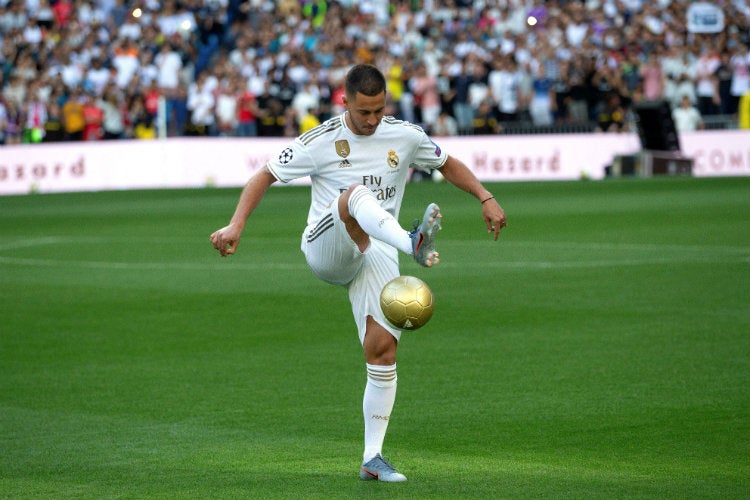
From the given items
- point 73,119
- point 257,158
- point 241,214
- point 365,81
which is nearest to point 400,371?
point 241,214

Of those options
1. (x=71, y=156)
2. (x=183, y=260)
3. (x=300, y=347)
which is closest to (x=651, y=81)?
(x=71, y=156)

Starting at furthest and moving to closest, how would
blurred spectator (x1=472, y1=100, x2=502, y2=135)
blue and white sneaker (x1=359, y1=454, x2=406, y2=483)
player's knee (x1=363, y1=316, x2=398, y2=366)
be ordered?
blurred spectator (x1=472, y1=100, x2=502, y2=135), player's knee (x1=363, y1=316, x2=398, y2=366), blue and white sneaker (x1=359, y1=454, x2=406, y2=483)

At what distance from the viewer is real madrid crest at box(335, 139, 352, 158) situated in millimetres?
7477

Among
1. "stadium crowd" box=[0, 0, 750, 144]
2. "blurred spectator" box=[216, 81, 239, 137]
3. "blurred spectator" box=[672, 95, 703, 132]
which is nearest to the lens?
"blurred spectator" box=[672, 95, 703, 132]

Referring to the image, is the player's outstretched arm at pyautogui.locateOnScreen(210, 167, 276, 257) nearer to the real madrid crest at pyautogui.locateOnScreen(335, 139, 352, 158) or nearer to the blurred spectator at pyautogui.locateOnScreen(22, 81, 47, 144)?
the real madrid crest at pyautogui.locateOnScreen(335, 139, 352, 158)

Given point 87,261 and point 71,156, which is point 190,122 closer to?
point 71,156

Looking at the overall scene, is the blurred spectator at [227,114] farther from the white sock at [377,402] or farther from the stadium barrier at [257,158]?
the white sock at [377,402]

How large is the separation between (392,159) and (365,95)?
0.52m

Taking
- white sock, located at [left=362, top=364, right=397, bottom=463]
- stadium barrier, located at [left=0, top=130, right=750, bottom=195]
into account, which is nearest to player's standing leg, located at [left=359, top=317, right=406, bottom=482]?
white sock, located at [left=362, top=364, right=397, bottom=463]

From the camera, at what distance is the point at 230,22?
1507 inches

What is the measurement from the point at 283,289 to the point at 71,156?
1643 centimetres

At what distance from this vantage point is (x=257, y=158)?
31359 mm

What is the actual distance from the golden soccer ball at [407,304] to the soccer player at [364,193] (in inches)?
15.5

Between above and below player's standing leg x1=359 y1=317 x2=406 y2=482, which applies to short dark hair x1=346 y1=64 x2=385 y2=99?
above
